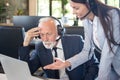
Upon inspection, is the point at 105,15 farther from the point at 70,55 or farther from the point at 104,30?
the point at 70,55

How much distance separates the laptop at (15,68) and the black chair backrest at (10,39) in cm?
103

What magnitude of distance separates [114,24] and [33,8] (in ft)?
24.5

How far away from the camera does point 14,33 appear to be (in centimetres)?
234

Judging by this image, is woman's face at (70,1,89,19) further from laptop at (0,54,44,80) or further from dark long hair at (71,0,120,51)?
laptop at (0,54,44,80)

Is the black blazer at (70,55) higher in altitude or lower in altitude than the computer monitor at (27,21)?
lower

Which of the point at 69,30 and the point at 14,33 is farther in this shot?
the point at 14,33

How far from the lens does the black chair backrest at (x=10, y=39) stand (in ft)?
7.59

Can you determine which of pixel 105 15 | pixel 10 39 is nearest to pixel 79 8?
pixel 105 15

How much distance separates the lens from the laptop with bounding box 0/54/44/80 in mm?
1211

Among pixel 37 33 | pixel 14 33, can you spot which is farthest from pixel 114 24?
pixel 14 33

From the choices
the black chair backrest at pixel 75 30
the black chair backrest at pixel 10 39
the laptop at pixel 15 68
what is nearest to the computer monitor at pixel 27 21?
the black chair backrest at pixel 10 39

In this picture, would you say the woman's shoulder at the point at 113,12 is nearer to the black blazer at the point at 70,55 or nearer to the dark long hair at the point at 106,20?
the dark long hair at the point at 106,20

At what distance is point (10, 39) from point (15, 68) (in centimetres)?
128

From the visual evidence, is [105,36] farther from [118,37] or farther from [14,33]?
[14,33]
